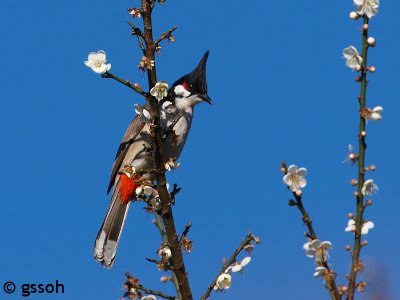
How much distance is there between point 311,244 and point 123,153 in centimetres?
328

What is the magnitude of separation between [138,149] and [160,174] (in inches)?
86.6

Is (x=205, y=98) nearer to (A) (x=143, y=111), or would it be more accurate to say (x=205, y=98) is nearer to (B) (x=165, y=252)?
(A) (x=143, y=111)

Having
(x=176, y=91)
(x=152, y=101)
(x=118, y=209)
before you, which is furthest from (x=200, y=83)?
A: (x=152, y=101)

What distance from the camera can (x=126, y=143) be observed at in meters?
4.77

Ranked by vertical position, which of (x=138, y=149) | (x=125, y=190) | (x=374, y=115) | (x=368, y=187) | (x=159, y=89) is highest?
(x=138, y=149)

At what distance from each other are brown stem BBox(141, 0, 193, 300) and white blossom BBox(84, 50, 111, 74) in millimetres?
139

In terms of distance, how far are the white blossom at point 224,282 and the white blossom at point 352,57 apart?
0.90m

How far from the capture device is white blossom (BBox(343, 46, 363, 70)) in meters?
1.64

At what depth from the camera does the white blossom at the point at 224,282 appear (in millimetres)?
2232

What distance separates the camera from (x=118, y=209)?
457 centimetres

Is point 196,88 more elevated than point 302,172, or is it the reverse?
point 196,88

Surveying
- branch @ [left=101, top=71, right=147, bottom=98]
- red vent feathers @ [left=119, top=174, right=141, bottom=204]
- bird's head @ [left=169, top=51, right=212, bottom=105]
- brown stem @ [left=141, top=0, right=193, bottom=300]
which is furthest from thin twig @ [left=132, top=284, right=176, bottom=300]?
bird's head @ [left=169, top=51, right=212, bottom=105]

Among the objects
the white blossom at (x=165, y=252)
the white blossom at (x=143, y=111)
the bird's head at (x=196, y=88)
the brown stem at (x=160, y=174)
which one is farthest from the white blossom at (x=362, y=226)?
the bird's head at (x=196, y=88)

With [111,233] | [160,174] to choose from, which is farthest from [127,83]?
[111,233]
